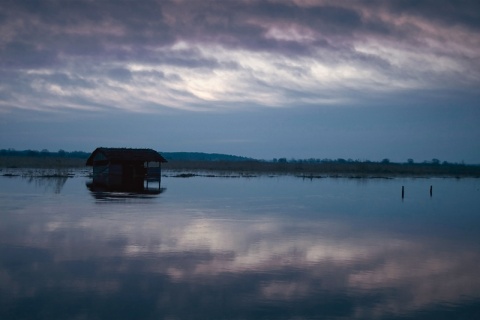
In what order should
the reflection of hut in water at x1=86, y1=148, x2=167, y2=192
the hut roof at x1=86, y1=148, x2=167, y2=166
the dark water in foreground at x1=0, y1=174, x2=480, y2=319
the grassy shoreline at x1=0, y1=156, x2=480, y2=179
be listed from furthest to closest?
1. the grassy shoreline at x1=0, y1=156, x2=480, y2=179
2. the reflection of hut in water at x1=86, y1=148, x2=167, y2=192
3. the hut roof at x1=86, y1=148, x2=167, y2=166
4. the dark water in foreground at x1=0, y1=174, x2=480, y2=319

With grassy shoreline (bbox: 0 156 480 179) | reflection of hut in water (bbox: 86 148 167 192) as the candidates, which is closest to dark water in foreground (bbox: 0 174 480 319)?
reflection of hut in water (bbox: 86 148 167 192)

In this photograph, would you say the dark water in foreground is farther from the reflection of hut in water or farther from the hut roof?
the reflection of hut in water

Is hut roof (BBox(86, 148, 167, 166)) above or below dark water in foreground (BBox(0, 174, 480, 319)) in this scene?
above

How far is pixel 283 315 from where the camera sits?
33.6ft

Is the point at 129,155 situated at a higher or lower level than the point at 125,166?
higher

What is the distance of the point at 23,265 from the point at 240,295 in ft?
20.4

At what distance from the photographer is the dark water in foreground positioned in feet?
35.0

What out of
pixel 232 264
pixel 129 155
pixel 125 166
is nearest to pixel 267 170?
pixel 125 166

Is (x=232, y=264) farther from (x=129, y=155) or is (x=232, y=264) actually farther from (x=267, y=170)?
(x=267, y=170)

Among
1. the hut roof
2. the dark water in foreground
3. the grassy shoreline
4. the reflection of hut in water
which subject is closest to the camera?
the dark water in foreground

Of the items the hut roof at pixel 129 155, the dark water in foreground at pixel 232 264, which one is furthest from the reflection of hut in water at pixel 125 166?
the dark water in foreground at pixel 232 264

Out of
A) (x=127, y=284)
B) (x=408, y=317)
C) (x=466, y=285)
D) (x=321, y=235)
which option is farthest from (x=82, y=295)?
(x=321, y=235)

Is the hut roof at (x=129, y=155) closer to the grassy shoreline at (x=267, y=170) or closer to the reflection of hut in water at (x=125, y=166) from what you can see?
the reflection of hut in water at (x=125, y=166)

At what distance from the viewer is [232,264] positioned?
14.5 meters
